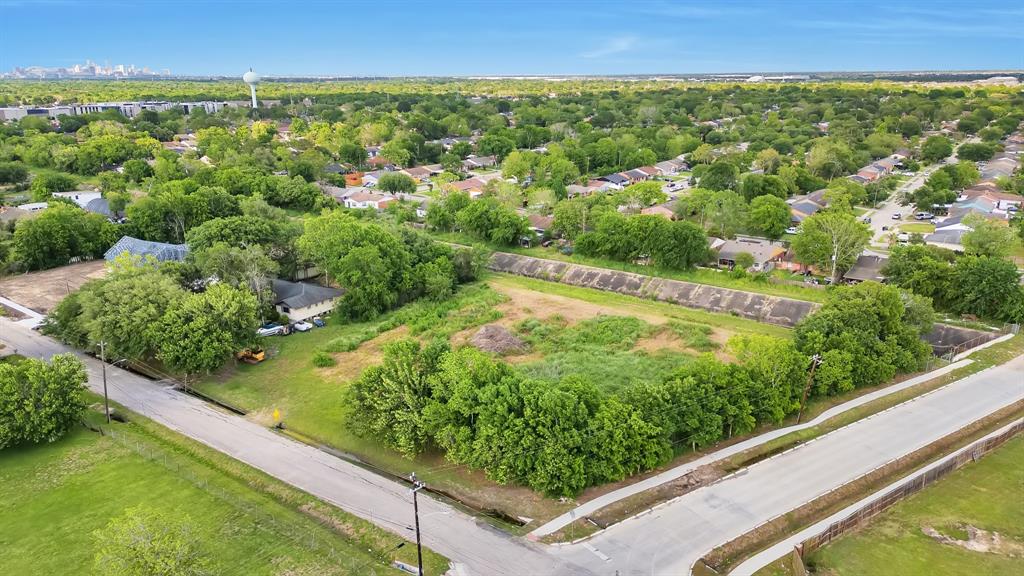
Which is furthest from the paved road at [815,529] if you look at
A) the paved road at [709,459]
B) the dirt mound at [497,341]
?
the dirt mound at [497,341]

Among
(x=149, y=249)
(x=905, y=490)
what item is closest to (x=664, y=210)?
(x=905, y=490)

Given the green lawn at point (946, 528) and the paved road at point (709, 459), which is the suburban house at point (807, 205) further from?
the green lawn at point (946, 528)

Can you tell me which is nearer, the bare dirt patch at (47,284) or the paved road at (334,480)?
the paved road at (334,480)

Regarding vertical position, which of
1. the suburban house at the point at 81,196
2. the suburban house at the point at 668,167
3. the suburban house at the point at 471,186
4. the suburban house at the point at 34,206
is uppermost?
the suburban house at the point at 668,167

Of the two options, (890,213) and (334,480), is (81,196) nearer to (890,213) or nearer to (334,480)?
(334,480)

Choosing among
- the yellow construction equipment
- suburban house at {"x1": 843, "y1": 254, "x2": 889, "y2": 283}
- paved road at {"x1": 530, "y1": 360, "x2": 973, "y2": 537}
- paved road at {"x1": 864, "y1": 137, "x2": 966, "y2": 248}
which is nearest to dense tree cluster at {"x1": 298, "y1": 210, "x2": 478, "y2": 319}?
the yellow construction equipment

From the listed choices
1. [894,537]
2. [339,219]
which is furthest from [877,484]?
[339,219]

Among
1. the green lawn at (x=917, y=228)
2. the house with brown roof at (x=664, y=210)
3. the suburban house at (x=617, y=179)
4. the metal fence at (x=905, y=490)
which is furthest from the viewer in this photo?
the suburban house at (x=617, y=179)
